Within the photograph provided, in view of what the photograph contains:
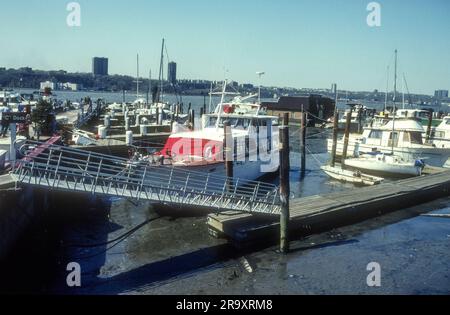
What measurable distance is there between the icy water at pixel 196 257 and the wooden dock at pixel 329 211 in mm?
526

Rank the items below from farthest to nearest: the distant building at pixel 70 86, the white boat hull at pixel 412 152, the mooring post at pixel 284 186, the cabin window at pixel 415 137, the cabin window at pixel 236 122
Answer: the distant building at pixel 70 86
the cabin window at pixel 415 137
the white boat hull at pixel 412 152
the cabin window at pixel 236 122
the mooring post at pixel 284 186

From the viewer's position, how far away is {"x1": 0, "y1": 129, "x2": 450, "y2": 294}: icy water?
11.8m

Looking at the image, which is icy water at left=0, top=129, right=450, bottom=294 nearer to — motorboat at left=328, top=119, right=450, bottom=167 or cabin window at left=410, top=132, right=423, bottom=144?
motorboat at left=328, top=119, right=450, bottom=167

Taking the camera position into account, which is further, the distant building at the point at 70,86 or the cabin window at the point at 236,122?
the distant building at the point at 70,86

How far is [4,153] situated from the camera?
523 inches

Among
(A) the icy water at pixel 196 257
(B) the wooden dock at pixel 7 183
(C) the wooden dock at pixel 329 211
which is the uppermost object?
(B) the wooden dock at pixel 7 183

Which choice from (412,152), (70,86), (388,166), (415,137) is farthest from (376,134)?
(70,86)

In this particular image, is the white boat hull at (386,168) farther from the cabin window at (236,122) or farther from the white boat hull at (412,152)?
the cabin window at (236,122)

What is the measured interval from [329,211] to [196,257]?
6.38 meters

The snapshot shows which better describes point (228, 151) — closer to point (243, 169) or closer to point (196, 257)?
point (243, 169)

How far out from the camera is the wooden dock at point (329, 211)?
1498 cm

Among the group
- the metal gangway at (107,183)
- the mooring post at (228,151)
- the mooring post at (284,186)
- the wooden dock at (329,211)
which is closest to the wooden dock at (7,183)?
the metal gangway at (107,183)

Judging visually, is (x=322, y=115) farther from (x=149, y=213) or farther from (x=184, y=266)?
(x=184, y=266)

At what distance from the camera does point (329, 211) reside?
17.0m
